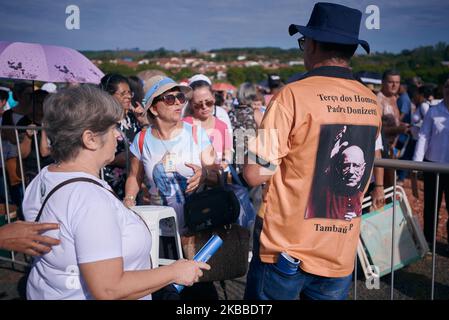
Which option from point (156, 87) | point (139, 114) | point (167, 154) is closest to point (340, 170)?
point (167, 154)

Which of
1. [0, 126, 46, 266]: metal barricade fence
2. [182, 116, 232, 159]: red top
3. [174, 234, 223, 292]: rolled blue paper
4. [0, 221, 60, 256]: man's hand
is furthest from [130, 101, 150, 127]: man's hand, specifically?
[0, 221, 60, 256]: man's hand

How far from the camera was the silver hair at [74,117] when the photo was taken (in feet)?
5.31

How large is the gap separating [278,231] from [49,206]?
1017mm

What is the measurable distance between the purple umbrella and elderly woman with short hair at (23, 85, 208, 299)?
8.43 feet

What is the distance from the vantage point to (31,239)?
5.09 ft

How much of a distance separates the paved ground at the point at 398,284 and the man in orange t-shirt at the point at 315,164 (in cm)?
194

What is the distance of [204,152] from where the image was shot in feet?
10.5

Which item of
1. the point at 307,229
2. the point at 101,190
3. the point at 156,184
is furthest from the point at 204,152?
the point at 101,190

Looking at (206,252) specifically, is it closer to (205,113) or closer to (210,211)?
(210,211)

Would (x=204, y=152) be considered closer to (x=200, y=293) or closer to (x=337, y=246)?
(x=200, y=293)

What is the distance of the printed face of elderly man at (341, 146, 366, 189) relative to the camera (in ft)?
6.25

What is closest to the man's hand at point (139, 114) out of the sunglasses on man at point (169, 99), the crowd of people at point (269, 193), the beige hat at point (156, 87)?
the beige hat at point (156, 87)

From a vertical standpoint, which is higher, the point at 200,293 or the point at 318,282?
the point at 318,282

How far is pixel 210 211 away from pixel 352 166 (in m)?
1.20
